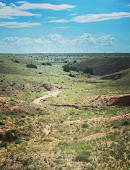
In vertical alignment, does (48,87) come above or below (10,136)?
above

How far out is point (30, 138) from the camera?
77.1ft

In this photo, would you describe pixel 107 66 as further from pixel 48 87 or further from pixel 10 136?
pixel 10 136

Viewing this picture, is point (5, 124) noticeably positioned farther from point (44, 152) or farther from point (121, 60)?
point (121, 60)

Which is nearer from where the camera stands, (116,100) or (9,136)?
(9,136)

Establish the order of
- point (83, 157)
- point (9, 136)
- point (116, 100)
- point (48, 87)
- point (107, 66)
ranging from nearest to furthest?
point (83, 157) < point (9, 136) < point (116, 100) < point (48, 87) < point (107, 66)

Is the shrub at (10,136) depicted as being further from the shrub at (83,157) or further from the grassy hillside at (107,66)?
the grassy hillside at (107,66)

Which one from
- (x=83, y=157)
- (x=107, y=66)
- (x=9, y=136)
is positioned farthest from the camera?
(x=107, y=66)

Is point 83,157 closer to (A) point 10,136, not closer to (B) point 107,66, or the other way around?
(A) point 10,136

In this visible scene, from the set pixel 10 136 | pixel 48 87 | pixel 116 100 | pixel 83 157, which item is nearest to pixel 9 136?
pixel 10 136

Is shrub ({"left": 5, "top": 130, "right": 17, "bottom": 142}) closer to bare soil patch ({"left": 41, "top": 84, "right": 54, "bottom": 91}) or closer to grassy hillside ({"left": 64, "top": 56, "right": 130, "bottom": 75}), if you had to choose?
bare soil patch ({"left": 41, "top": 84, "right": 54, "bottom": 91})

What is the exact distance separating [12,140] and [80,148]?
9.93m

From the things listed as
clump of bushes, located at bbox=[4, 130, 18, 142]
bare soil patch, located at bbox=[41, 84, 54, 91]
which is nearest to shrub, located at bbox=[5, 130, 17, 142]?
clump of bushes, located at bbox=[4, 130, 18, 142]

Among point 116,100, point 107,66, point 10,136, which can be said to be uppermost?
point 107,66

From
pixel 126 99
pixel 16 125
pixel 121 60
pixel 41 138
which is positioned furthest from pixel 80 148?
pixel 121 60
